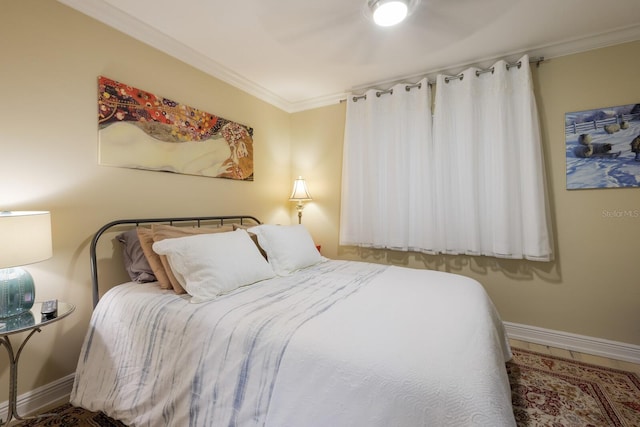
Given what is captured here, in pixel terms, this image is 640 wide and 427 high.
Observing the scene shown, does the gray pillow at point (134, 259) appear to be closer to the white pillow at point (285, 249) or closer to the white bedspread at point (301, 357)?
the white bedspread at point (301, 357)

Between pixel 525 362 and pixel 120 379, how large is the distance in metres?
2.74

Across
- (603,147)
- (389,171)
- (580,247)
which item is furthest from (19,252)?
(603,147)

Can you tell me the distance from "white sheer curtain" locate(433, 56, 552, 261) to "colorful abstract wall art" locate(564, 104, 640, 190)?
0.88 feet

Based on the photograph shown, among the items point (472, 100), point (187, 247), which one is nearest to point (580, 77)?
point (472, 100)

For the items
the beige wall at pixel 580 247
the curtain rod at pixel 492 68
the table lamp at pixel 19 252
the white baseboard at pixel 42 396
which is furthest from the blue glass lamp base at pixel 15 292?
the curtain rod at pixel 492 68

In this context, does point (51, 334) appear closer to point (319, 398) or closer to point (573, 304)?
point (319, 398)

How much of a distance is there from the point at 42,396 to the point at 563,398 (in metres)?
3.16

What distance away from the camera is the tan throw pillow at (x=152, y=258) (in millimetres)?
1773

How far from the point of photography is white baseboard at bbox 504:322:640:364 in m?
2.25

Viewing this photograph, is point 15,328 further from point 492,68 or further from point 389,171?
point 492,68

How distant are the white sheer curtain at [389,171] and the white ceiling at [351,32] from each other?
35 centimetres

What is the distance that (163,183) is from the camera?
7.64ft

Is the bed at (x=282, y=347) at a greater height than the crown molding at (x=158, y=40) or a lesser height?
lesser

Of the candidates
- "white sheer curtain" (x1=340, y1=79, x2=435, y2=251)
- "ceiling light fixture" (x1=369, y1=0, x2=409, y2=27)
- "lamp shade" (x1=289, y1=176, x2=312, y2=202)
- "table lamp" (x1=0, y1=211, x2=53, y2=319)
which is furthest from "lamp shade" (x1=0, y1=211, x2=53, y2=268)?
"white sheer curtain" (x1=340, y1=79, x2=435, y2=251)
